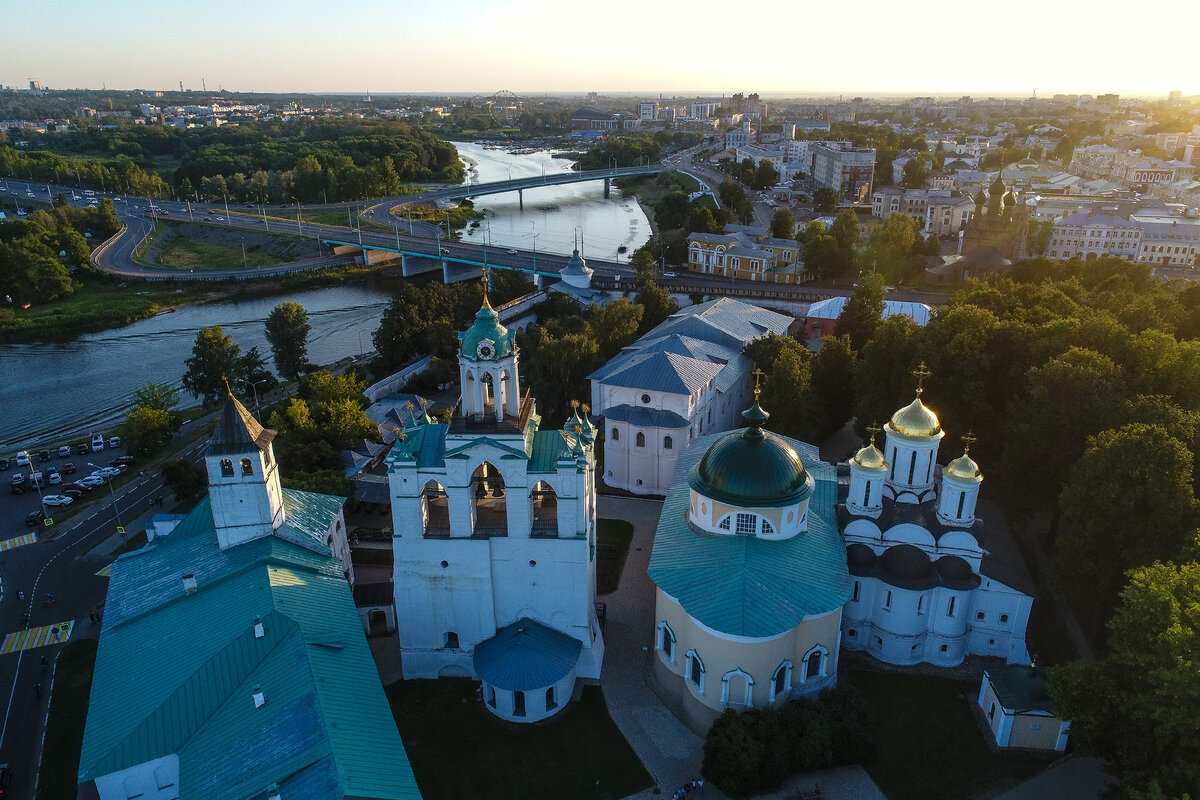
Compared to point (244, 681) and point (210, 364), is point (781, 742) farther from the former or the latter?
point (210, 364)

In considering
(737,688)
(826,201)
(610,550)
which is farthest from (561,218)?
(737,688)

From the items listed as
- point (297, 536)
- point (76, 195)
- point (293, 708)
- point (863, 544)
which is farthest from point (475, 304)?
point (76, 195)

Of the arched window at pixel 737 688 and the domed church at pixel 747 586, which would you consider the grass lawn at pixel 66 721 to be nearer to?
the domed church at pixel 747 586

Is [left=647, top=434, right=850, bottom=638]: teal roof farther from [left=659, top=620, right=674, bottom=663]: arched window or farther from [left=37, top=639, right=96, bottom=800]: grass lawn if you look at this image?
[left=37, top=639, right=96, bottom=800]: grass lawn

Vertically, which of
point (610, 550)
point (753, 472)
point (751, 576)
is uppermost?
point (753, 472)

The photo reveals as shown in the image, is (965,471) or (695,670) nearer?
(695,670)

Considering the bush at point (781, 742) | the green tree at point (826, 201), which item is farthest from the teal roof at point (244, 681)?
the green tree at point (826, 201)

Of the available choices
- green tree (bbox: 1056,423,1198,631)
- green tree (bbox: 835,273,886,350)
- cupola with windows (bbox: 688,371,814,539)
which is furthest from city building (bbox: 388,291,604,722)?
green tree (bbox: 835,273,886,350)
